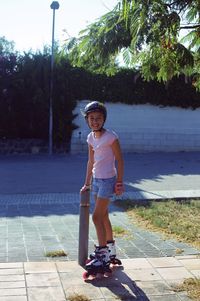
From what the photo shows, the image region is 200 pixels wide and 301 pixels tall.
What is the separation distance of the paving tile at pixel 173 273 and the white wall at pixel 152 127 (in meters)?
13.0

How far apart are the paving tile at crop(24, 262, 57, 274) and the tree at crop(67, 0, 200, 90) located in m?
2.05

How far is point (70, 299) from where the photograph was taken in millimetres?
4164

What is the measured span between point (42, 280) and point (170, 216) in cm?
338

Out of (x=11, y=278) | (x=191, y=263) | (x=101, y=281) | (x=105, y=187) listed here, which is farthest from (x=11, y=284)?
(x=191, y=263)

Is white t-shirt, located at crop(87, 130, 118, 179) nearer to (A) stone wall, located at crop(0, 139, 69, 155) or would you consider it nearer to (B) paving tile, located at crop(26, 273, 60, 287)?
(B) paving tile, located at crop(26, 273, 60, 287)

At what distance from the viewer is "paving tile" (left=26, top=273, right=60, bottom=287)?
4.53 meters

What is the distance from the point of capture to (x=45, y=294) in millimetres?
4281

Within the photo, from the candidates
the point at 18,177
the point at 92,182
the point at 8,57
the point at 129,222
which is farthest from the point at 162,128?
the point at 92,182

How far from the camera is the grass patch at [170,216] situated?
658 cm

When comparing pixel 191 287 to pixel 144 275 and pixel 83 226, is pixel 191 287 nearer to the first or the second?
pixel 144 275

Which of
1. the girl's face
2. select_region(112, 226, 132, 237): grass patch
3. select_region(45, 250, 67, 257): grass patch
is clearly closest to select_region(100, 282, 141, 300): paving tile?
select_region(45, 250, 67, 257): grass patch

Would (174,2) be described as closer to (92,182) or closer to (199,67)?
(199,67)

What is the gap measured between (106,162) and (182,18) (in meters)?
1.73

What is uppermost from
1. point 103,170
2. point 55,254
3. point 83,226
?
point 103,170
